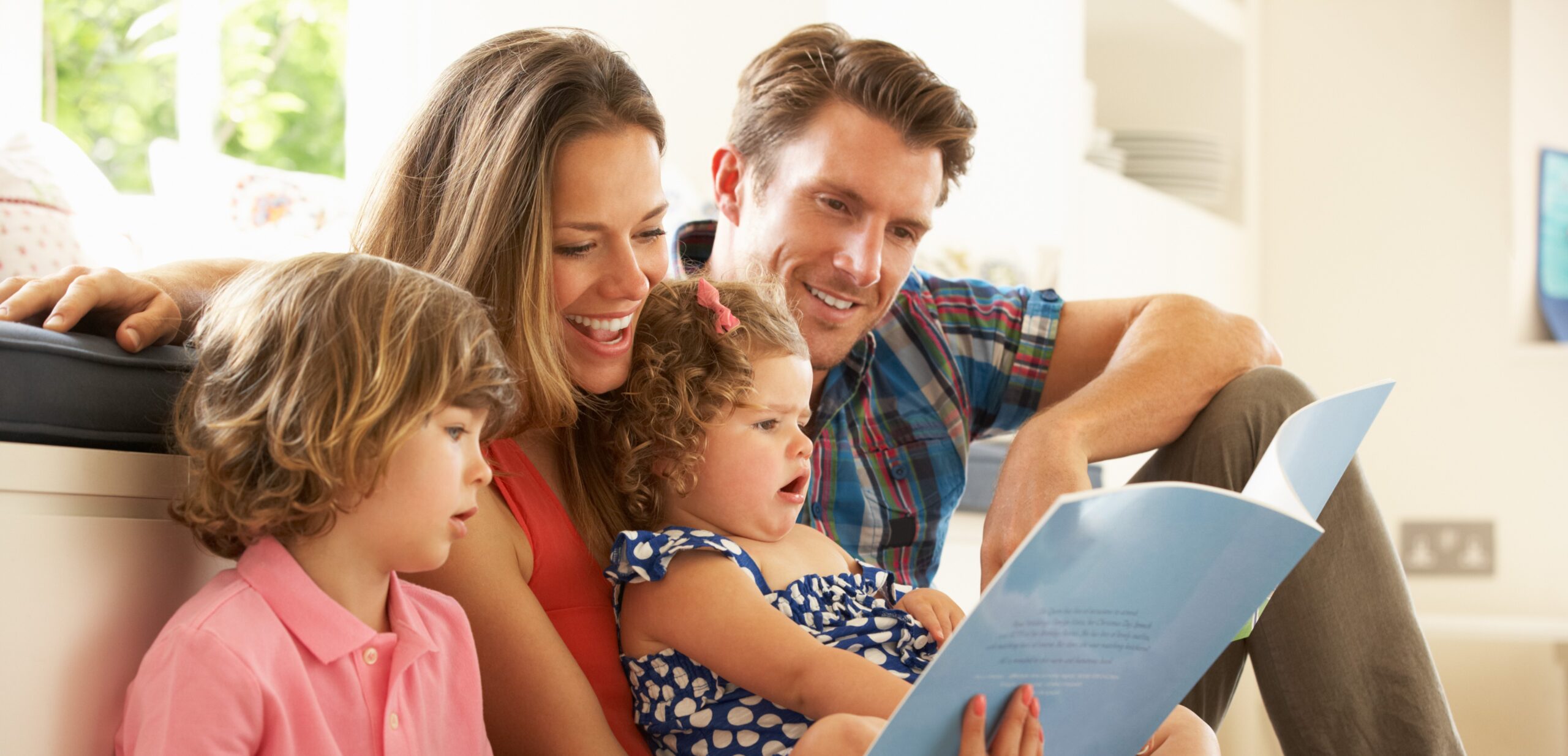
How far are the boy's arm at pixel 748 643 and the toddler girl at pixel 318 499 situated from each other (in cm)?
22

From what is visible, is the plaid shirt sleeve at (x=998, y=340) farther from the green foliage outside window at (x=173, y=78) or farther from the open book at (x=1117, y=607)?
the green foliage outside window at (x=173, y=78)

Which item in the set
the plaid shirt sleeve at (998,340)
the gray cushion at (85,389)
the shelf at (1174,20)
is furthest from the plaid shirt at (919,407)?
the shelf at (1174,20)

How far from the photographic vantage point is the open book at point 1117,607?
0.73 m

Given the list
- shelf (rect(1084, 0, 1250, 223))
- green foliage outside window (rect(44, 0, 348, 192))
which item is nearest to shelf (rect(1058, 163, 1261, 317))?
shelf (rect(1084, 0, 1250, 223))

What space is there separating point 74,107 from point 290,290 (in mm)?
3075

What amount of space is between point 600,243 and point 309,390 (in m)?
0.39

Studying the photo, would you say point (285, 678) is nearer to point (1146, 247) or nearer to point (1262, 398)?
point (1262, 398)

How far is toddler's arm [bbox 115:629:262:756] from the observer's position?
733mm

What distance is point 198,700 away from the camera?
739mm

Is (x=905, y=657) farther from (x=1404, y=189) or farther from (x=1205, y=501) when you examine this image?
(x=1404, y=189)

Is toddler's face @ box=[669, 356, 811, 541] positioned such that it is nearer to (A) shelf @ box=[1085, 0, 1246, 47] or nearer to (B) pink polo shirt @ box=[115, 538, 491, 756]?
(B) pink polo shirt @ box=[115, 538, 491, 756]

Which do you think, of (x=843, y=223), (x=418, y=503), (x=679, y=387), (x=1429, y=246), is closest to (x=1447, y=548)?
(x=1429, y=246)

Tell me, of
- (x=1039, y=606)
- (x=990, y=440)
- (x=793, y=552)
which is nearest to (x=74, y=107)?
(x=990, y=440)

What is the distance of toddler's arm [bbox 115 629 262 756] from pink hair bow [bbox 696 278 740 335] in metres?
0.53
